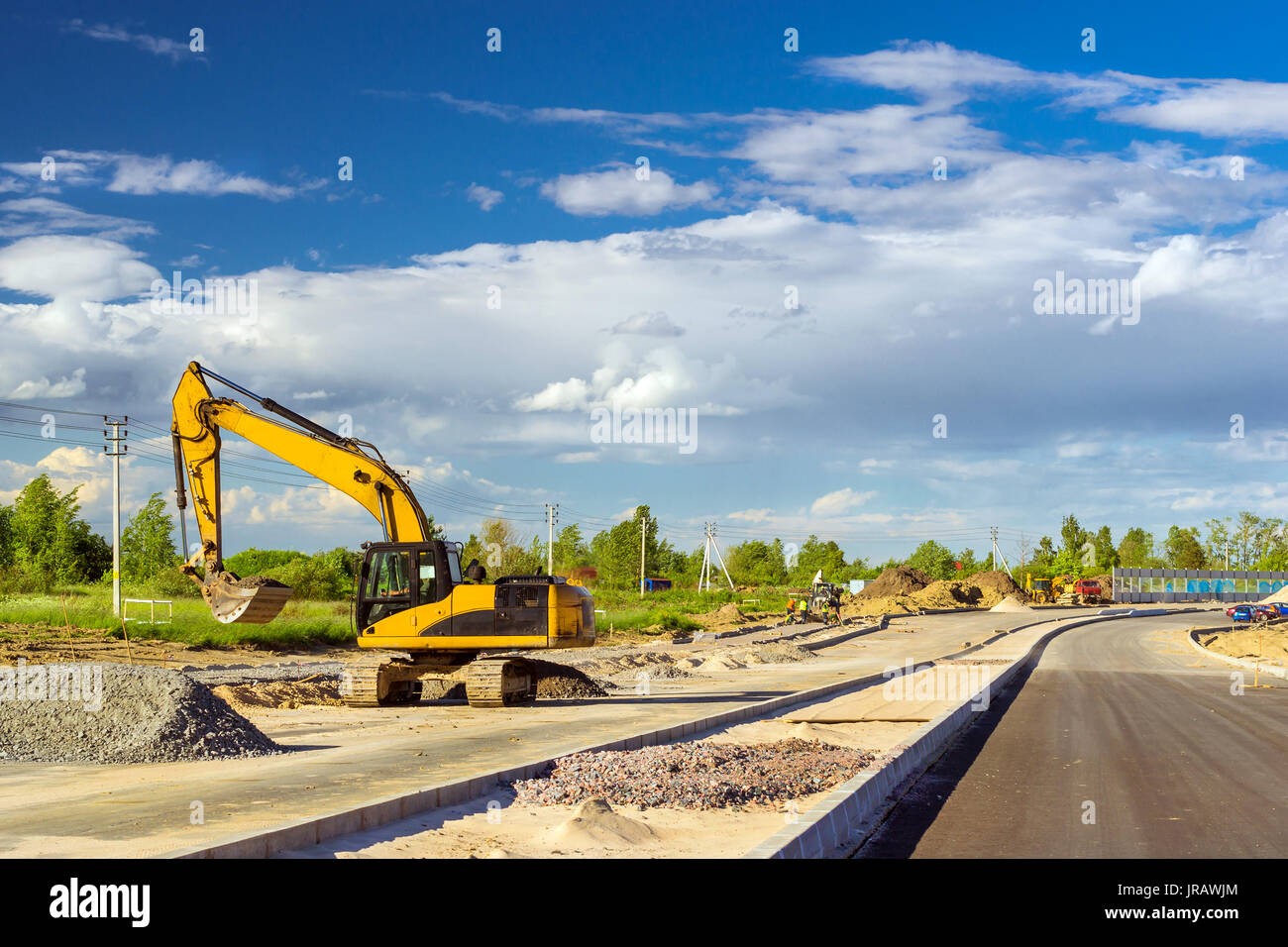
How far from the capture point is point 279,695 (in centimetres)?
2162

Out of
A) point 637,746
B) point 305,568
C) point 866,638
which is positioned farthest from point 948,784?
point 305,568

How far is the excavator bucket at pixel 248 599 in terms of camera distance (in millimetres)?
16500

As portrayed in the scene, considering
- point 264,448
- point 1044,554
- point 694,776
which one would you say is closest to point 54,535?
point 264,448

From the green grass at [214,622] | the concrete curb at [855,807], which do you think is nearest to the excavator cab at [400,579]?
the concrete curb at [855,807]

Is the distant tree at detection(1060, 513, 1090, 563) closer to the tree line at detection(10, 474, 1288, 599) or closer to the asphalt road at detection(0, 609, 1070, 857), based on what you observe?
the tree line at detection(10, 474, 1288, 599)

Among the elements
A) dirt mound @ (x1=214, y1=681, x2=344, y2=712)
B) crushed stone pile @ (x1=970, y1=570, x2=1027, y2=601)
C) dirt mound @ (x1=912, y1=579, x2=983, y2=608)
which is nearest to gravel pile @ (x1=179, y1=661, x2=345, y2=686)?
dirt mound @ (x1=214, y1=681, x2=344, y2=712)

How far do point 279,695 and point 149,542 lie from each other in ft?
184

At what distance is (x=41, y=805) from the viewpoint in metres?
10.6

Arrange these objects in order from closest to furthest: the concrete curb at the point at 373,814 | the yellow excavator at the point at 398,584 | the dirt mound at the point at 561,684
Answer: the concrete curb at the point at 373,814 → the yellow excavator at the point at 398,584 → the dirt mound at the point at 561,684

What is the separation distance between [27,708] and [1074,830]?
13.2 metres

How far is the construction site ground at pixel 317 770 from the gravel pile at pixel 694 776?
0.56 meters

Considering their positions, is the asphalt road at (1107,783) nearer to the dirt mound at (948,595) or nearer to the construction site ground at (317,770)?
the construction site ground at (317,770)

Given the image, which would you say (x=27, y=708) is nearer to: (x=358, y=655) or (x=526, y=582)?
(x=526, y=582)
